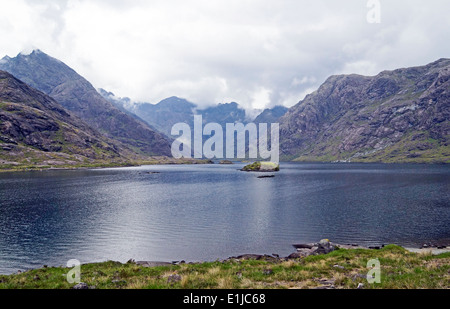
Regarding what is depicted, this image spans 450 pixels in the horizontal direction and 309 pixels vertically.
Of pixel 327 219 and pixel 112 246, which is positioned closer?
pixel 112 246

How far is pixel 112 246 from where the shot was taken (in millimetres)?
45812

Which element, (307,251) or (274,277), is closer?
(274,277)

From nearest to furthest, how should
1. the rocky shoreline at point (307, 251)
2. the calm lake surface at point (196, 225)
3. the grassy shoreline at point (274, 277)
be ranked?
the grassy shoreline at point (274, 277) → the rocky shoreline at point (307, 251) → the calm lake surface at point (196, 225)

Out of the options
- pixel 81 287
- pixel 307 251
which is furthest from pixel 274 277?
pixel 307 251

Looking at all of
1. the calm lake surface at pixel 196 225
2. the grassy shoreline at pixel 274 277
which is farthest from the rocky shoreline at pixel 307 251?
the grassy shoreline at pixel 274 277

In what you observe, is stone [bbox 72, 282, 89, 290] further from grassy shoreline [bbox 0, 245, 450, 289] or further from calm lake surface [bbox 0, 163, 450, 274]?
calm lake surface [bbox 0, 163, 450, 274]

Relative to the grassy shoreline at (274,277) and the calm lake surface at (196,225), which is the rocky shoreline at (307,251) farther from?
the grassy shoreline at (274,277)

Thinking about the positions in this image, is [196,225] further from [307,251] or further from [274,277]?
[274,277]

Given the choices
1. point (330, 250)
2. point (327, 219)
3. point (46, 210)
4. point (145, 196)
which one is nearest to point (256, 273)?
point (330, 250)

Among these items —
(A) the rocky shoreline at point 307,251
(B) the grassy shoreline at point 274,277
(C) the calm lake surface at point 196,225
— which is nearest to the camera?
(B) the grassy shoreline at point 274,277
